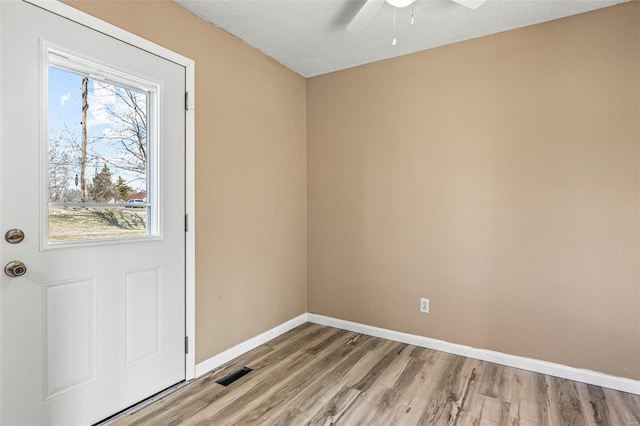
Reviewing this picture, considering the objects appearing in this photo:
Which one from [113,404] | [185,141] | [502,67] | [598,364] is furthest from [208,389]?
[502,67]

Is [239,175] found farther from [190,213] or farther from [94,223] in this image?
[94,223]

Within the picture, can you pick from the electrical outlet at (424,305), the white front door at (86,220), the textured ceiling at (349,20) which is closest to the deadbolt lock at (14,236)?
the white front door at (86,220)

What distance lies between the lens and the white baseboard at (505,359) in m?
2.28

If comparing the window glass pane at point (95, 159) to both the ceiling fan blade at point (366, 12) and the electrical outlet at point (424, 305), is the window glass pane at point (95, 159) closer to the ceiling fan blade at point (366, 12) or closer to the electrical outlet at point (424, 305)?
the ceiling fan blade at point (366, 12)

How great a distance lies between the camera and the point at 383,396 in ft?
7.17

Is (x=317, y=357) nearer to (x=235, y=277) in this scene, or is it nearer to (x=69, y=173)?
(x=235, y=277)

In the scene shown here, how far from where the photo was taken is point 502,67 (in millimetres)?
2611

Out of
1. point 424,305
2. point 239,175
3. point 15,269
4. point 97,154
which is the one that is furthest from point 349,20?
point 15,269

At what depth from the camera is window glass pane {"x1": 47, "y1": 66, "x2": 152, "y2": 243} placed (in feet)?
5.63

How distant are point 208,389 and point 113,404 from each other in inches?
21.1

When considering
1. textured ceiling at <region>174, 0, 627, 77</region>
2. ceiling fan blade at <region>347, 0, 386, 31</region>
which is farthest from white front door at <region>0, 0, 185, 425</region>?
ceiling fan blade at <region>347, 0, 386, 31</region>

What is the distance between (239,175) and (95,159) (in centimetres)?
105

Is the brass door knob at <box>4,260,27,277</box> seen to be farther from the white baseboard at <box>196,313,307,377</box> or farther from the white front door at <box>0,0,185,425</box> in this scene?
the white baseboard at <box>196,313,307,377</box>

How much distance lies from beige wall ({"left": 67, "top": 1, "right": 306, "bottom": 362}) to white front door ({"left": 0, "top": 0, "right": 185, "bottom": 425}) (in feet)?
0.60
